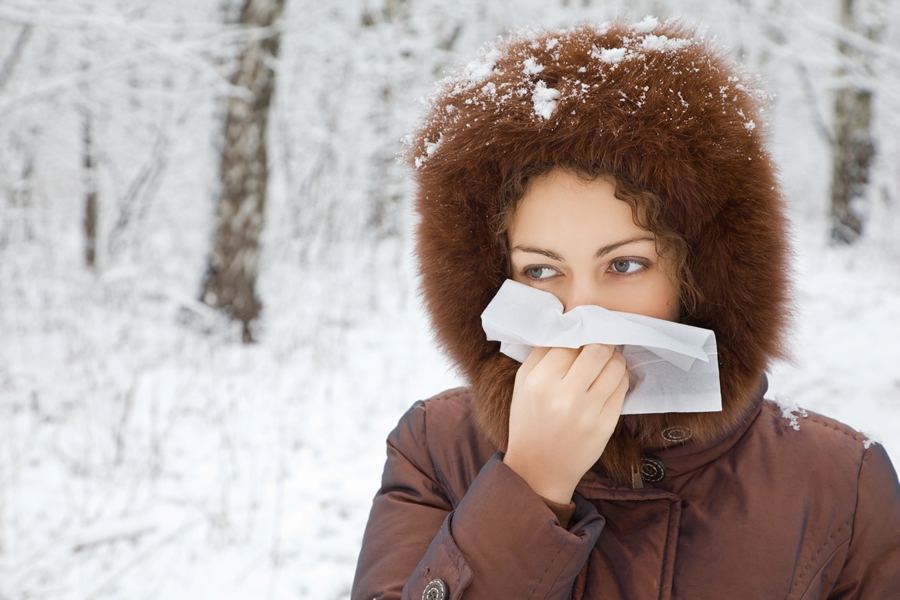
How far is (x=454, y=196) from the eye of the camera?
130 cm

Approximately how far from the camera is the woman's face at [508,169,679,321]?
1.17 meters

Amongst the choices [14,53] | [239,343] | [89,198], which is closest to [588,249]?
[14,53]

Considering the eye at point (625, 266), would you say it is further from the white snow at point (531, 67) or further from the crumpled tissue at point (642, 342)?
the white snow at point (531, 67)

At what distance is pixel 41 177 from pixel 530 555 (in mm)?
14426

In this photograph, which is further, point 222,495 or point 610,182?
point 222,495

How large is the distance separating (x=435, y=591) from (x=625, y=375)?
1.73 feet

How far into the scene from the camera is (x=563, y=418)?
1078mm

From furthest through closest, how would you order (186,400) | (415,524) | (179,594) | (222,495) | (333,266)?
(333,266) → (186,400) → (222,495) → (179,594) → (415,524)

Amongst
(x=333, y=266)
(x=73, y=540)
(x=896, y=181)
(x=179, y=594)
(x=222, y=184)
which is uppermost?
(x=896, y=181)

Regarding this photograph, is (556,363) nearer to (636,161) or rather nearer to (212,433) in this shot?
(636,161)

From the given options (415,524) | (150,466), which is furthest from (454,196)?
A: (150,466)

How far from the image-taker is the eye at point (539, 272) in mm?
1272

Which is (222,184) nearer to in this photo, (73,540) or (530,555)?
(73,540)

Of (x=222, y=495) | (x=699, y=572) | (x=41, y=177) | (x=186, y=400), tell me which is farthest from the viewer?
(x=41, y=177)
